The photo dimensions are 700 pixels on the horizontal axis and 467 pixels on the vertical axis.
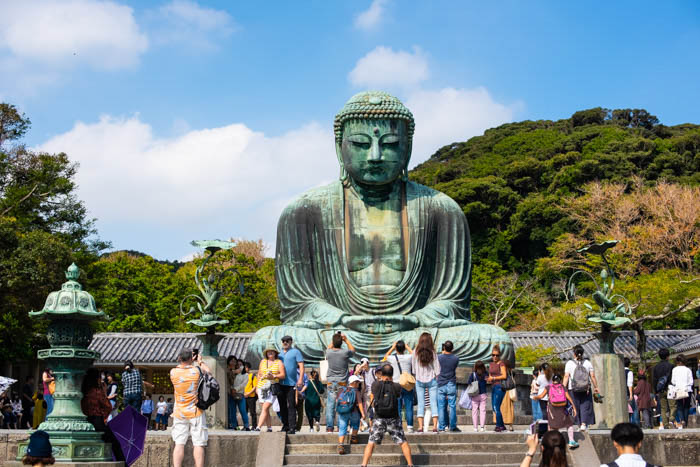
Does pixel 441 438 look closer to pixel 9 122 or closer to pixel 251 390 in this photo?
pixel 251 390

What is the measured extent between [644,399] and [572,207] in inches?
878

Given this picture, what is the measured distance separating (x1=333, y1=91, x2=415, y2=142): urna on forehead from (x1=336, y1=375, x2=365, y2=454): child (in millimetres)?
6649

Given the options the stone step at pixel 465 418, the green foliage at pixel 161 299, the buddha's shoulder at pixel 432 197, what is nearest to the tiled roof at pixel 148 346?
the green foliage at pixel 161 299

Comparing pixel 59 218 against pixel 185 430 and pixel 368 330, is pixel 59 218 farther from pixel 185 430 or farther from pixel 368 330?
pixel 185 430

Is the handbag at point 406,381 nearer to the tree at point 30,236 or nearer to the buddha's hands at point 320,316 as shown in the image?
the buddha's hands at point 320,316

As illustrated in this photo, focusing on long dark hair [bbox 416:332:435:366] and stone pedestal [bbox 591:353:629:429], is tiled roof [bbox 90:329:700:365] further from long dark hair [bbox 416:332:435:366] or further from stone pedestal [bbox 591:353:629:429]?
long dark hair [bbox 416:332:435:366]

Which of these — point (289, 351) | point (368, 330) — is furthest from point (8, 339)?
point (289, 351)

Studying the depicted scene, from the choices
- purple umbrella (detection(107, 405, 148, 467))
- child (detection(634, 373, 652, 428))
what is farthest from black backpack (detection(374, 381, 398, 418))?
child (detection(634, 373, 652, 428))

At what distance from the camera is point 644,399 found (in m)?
15.1

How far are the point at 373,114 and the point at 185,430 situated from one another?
8315 mm

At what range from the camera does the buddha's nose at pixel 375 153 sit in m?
15.9

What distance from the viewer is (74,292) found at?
31.7ft

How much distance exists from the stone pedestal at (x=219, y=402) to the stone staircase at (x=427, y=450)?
2.38 metres

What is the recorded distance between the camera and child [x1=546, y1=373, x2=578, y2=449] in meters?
9.91
